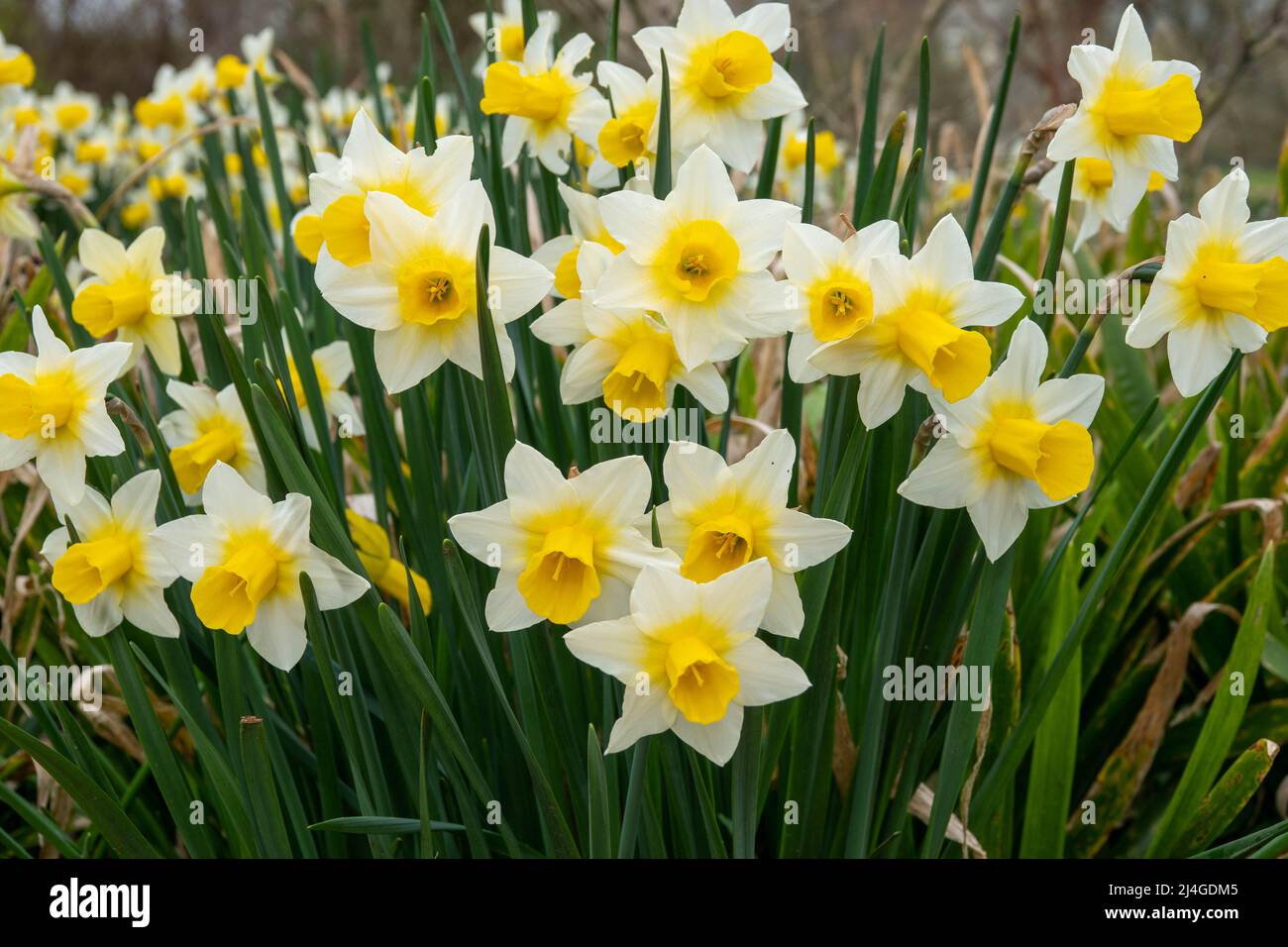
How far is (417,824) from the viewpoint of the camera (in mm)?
1021

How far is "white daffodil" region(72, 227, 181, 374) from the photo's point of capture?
1.17 metres

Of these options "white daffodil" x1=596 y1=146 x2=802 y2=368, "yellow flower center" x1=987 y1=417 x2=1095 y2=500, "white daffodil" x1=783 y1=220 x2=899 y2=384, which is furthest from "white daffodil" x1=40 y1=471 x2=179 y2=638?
"yellow flower center" x1=987 y1=417 x2=1095 y2=500

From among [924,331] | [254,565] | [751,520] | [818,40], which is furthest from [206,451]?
[818,40]

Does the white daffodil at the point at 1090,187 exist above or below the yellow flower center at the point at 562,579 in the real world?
above

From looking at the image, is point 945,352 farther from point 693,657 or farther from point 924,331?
point 693,657

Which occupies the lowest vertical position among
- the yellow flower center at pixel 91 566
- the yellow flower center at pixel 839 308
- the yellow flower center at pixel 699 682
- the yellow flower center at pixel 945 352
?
the yellow flower center at pixel 699 682

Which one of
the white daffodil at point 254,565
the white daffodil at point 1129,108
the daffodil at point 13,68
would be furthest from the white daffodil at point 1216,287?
the daffodil at point 13,68

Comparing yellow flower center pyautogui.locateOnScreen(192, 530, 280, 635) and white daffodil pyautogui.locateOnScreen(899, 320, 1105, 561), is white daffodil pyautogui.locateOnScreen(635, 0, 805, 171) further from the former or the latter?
yellow flower center pyautogui.locateOnScreen(192, 530, 280, 635)

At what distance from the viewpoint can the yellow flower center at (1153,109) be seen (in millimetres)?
955

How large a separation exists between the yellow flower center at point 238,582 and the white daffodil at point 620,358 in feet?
0.94

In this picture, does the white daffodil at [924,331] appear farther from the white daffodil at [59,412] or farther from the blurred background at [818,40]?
the blurred background at [818,40]

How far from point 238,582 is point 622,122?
0.56 m

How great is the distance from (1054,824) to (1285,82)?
10.2 meters
